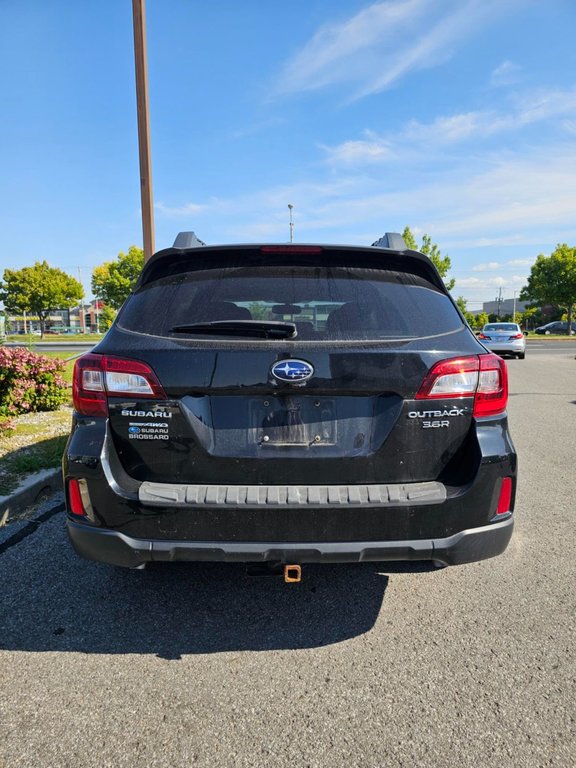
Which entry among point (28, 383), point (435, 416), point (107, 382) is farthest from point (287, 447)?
point (28, 383)

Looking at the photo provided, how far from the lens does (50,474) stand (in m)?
4.51

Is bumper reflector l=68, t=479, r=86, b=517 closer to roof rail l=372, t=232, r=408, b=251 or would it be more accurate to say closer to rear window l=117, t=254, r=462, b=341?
rear window l=117, t=254, r=462, b=341

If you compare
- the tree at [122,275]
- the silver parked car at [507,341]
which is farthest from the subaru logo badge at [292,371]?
the tree at [122,275]

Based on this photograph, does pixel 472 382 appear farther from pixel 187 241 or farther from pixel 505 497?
pixel 187 241

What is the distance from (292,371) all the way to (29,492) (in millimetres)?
3005

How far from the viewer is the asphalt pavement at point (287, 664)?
187cm

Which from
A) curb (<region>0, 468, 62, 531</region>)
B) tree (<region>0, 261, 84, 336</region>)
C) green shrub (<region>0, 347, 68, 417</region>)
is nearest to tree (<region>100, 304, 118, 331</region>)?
tree (<region>0, 261, 84, 336</region>)

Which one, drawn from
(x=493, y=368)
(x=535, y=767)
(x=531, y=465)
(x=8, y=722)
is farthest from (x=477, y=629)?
(x=531, y=465)

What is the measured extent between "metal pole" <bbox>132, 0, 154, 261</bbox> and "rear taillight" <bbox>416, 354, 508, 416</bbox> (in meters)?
5.72

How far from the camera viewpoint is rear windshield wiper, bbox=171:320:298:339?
2.23 m

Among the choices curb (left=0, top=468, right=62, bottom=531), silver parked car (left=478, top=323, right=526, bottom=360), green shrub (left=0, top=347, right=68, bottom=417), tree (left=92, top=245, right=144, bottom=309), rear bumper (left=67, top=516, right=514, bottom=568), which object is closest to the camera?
rear bumper (left=67, top=516, right=514, bottom=568)

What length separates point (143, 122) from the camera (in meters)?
6.79

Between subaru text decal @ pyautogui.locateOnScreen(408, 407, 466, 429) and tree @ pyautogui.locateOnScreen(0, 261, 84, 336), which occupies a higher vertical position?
tree @ pyautogui.locateOnScreen(0, 261, 84, 336)

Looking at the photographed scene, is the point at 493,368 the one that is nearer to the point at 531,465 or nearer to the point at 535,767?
the point at 535,767
